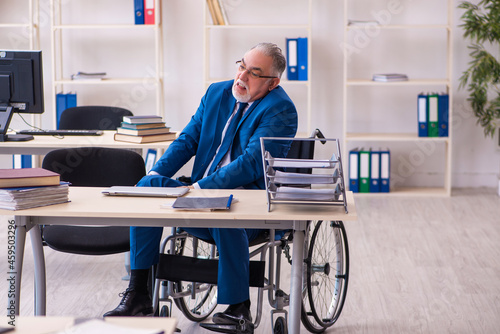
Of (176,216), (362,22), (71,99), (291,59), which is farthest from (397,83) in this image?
(176,216)

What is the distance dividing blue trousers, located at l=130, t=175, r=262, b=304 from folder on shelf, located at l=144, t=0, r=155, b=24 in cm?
319

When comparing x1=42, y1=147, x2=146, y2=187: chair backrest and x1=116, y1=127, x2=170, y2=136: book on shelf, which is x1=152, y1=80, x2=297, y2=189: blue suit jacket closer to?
x1=42, y1=147, x2=146, y2=187: chair backrest

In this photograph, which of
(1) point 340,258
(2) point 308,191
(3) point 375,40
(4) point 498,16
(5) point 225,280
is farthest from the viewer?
(3) point 375,40

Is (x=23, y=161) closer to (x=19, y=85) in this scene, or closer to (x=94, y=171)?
(x=19, y=85)

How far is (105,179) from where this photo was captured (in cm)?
306

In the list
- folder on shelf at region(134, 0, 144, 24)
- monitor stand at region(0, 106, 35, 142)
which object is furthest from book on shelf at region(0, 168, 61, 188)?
folder on shelf at region(134, 0, 144, 24)

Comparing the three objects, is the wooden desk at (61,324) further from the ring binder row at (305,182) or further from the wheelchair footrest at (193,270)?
the wheelchair footrest at (193,270)

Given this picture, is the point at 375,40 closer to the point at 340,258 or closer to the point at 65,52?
the point at 65,52

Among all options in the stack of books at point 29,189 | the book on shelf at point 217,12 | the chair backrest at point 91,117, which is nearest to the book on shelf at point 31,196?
the stack of books at point 29,189

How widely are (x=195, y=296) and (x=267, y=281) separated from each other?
357 millimetres

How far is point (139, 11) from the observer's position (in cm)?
544

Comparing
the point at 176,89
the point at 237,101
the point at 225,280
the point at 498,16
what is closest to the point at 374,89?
the point at 498,16

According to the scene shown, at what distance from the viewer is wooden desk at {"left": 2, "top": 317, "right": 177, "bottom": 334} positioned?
1253 millimetres

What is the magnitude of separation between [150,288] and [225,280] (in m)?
0.31
